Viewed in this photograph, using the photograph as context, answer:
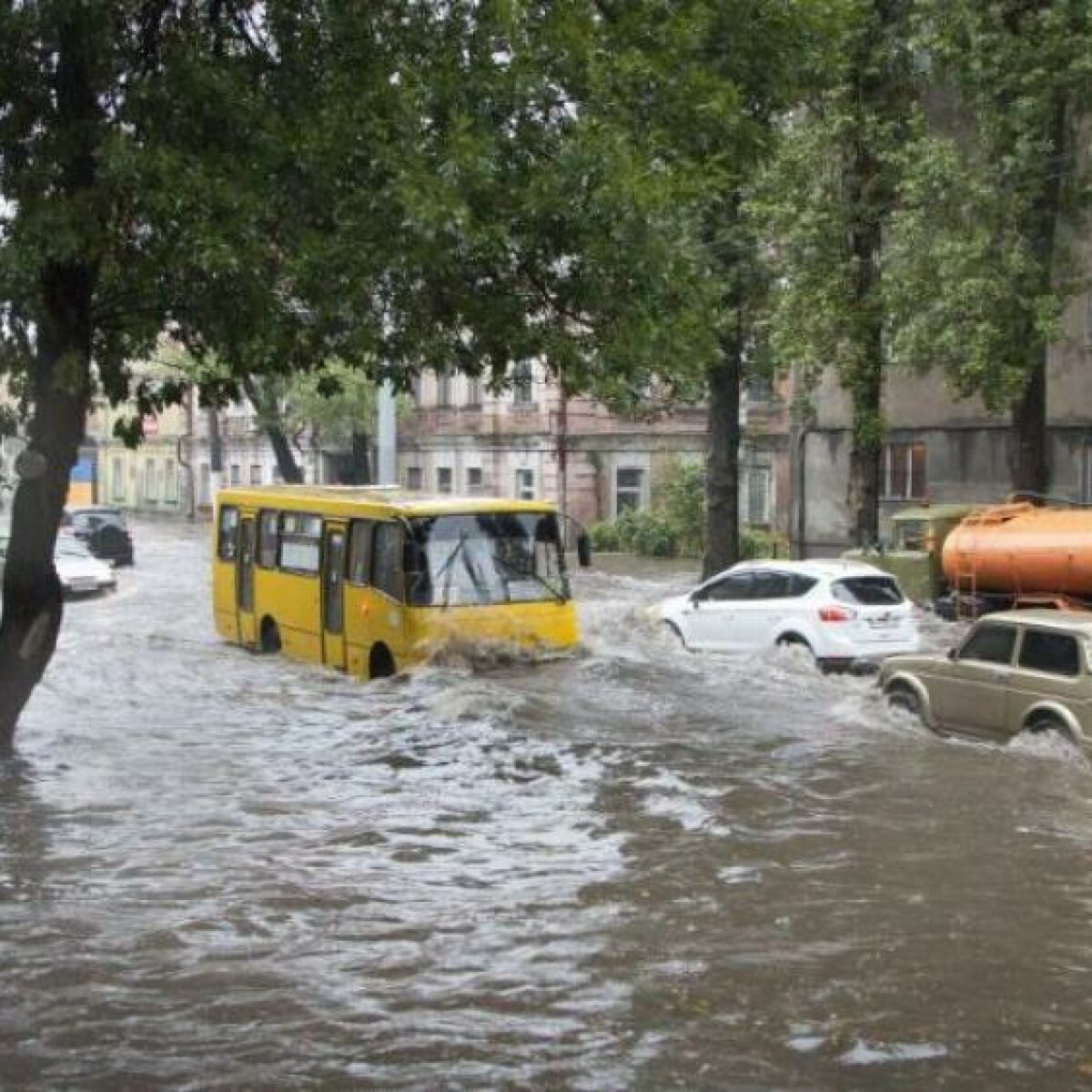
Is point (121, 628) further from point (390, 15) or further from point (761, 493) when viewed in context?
point (761, 493)

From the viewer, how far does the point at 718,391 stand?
27.8 metres

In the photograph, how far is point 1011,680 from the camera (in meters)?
13.5

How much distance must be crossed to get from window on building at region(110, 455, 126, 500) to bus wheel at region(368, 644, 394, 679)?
58.8 metres

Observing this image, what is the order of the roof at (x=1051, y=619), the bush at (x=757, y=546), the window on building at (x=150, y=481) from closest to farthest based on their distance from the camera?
the roof at (x=1051, y=619) → the bush at (x=757, y=546) → the window on building at (x=150, y=481)

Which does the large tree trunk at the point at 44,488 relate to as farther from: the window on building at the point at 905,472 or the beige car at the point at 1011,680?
the window on building at the point at 905,472

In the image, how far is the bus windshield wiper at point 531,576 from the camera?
58.8 feet

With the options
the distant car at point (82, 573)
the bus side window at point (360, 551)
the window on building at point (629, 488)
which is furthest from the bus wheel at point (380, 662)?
the window on building at point (629, 488)

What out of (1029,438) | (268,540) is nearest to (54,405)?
(268,540)

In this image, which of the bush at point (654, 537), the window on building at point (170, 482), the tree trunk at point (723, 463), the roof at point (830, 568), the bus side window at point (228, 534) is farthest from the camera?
the window on building at point (170, 482)

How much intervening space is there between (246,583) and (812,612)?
7.79m

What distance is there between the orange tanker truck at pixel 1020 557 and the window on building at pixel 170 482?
51.1 m

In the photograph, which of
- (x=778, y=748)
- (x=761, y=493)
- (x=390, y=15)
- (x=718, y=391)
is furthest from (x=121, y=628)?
(x=761, y=493)

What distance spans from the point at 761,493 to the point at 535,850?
31546mm

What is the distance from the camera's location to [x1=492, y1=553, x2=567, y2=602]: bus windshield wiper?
17.9 m
